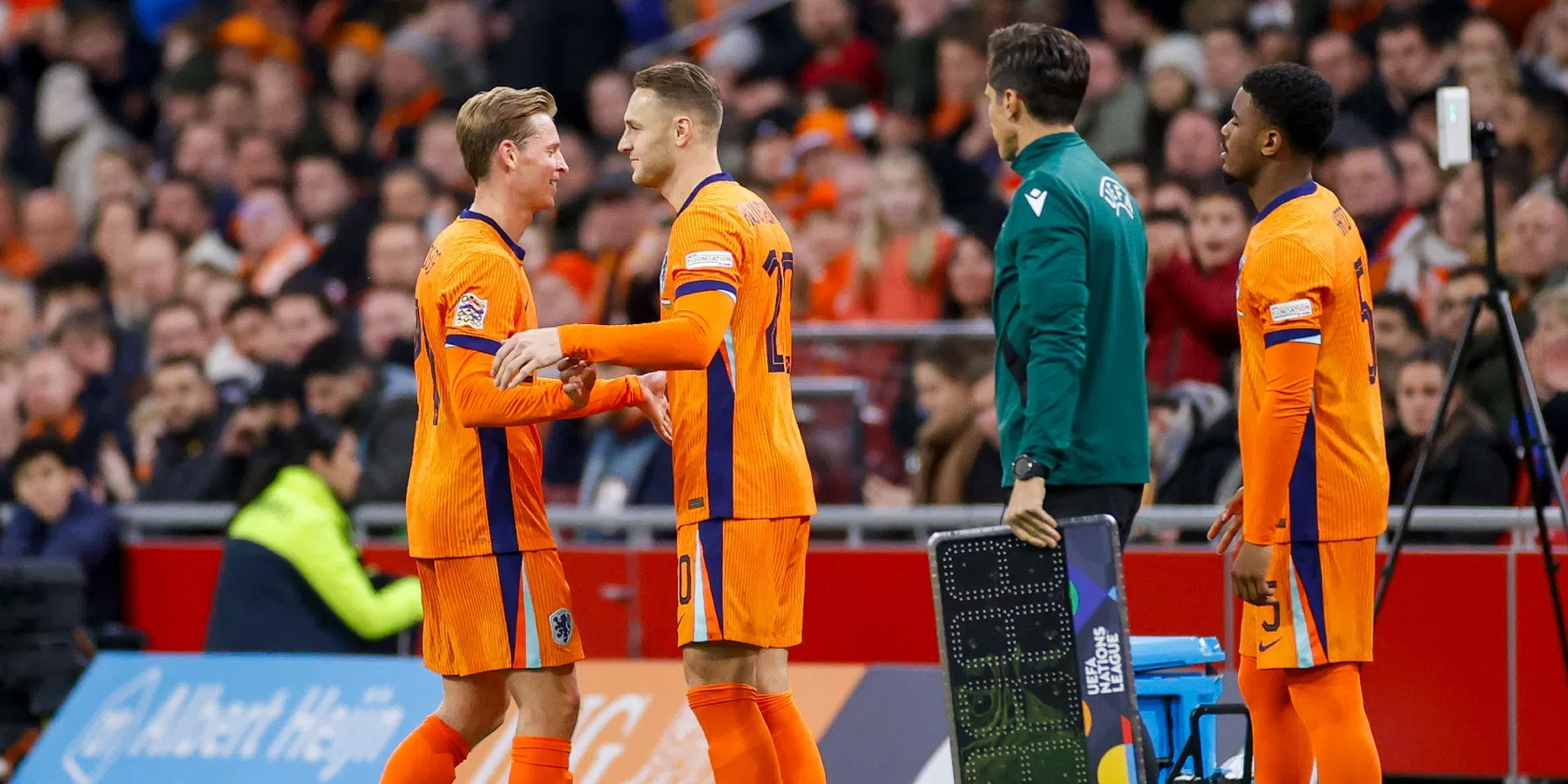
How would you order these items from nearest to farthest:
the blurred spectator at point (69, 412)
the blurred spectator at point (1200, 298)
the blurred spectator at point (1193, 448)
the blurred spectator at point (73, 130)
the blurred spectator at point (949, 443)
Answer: the blurred spectator at point (1193, 448) → the blurred spectator at point (949, 443) → the blurred spectator at point (1200, 298) → the blurred spectator at point (69, 412) → the blurred spectator at point (73, 130)

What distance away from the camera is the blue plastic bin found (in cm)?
649

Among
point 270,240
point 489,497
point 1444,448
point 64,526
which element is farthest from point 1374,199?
point 270,240

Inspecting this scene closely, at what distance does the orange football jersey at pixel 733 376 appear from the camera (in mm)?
5852

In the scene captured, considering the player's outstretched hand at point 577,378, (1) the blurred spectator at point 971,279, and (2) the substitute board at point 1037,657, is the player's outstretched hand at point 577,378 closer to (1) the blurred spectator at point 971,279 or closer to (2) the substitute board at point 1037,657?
(2) the substitute board at point 1037,657

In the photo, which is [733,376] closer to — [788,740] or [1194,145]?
[788,740]

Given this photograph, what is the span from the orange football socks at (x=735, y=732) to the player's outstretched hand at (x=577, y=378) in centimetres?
87

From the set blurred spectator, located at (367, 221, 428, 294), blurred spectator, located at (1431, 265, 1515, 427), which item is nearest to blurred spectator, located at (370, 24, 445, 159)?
blurred spectator, located at (367, 221, 428, 294)

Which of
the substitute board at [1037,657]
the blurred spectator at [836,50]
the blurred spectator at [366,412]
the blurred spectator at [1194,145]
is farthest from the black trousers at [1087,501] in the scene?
the blurred spectator at [836,50]

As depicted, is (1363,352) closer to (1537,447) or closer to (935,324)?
(1537,447)

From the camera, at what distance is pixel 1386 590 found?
7.73 m

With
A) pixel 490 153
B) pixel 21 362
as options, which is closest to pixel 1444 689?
pixel 490 153

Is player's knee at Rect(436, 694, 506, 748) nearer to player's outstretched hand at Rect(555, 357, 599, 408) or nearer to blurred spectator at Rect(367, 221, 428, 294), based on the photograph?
player's outstretched hand at Rect(555, 357, 599, 408)

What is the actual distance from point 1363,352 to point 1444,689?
2.32 meters

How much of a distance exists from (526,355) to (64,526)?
209 inches
